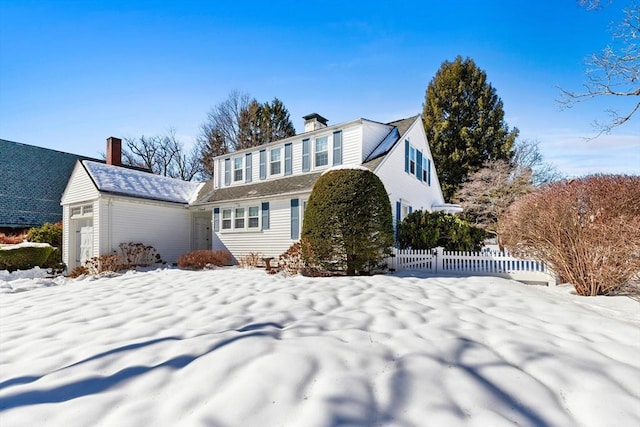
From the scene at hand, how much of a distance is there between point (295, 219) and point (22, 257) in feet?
39.7

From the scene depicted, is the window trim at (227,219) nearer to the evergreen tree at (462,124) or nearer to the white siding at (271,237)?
the white siding at (271,237)

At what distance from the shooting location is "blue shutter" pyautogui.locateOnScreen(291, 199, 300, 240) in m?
12.7

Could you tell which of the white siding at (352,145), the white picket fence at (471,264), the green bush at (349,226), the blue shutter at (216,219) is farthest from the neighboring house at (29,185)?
the white picket fence at (471,264)

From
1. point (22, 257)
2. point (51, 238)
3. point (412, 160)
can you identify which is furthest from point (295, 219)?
point (51, 238)

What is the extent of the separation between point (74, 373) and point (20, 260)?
1531 centimetres

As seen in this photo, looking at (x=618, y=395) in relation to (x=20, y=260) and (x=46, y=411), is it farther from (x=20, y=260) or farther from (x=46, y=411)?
(x=20, y=260)

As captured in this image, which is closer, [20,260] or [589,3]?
[589,3]

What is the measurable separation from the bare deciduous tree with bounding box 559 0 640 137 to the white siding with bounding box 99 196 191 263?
1627 cm

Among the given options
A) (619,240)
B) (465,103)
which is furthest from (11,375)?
(465,103)

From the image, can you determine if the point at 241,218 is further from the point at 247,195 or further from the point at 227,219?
the point at 247,195

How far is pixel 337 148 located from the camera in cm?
1328

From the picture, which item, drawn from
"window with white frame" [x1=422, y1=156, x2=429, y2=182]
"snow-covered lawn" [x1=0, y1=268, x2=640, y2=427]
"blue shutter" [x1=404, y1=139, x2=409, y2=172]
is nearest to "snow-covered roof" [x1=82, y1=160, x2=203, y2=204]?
"snow-covered lawn" [x1=0, y1=268, x2=640, y2=427]

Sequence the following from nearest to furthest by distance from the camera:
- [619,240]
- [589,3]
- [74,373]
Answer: [74,373] < [619,240] < [589,3]

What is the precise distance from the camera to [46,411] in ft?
7.33
